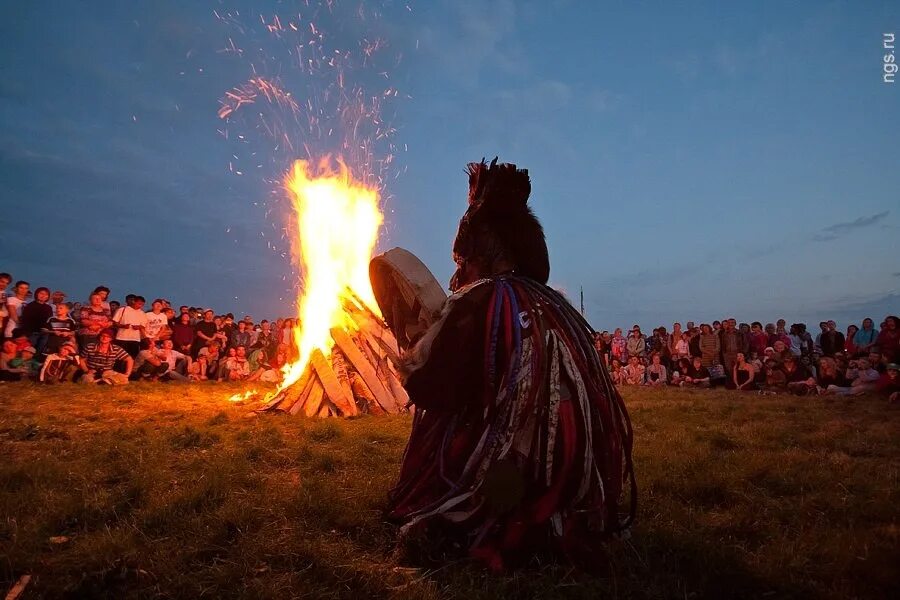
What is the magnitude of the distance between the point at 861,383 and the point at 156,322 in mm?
17647

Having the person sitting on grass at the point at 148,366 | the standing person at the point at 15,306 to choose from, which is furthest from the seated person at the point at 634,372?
the standing person at the point at 15,306

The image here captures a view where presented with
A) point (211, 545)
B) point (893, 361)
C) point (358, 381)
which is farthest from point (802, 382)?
point (211, 545)

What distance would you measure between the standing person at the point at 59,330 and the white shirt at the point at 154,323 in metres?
1.74

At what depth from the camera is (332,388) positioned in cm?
923

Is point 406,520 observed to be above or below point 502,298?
below

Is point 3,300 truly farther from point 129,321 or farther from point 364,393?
point 364,393

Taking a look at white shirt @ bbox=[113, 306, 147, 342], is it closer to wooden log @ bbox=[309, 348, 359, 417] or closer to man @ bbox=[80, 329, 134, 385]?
man @ bbox=[80, 329, 134, 385]

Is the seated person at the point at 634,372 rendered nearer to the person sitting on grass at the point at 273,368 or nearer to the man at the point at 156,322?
the person sitting on grass at the point at 273,368

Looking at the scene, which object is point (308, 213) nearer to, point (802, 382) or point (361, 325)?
point (361, 325)

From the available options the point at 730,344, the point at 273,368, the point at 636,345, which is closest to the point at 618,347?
the point at 636,345

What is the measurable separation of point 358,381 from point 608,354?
1231cm

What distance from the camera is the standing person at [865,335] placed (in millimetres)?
13805

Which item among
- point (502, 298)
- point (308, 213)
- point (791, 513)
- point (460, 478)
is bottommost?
point (791, 513)

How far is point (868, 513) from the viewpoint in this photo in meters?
3.78
